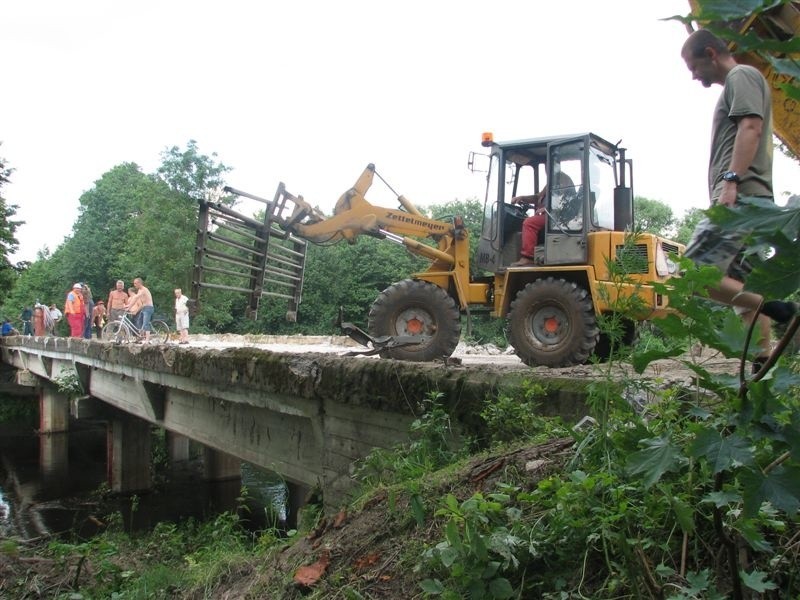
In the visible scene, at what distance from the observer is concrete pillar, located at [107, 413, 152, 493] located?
16078mm

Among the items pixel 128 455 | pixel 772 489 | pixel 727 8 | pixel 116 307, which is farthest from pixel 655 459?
pixel 116 307

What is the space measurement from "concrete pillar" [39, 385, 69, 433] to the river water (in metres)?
0.69

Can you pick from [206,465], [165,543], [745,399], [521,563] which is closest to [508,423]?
[521,563]

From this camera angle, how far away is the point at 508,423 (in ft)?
11.1

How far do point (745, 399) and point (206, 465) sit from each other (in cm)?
1741

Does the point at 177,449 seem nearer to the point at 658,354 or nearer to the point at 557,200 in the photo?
the point at 557,200

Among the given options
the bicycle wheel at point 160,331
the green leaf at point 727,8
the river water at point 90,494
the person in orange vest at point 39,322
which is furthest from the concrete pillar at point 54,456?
the green leaf at point 727,8

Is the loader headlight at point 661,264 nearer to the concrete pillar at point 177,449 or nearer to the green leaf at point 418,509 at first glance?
the green leaf at point 418,509

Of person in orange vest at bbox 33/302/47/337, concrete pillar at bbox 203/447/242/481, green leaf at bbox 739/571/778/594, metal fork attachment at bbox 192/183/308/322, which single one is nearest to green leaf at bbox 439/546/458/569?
green leaf at bbox 739/571/778/594

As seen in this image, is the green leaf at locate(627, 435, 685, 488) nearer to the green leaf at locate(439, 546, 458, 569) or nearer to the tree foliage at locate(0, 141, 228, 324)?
the green leaf at locate(439, 546, 458, 569)

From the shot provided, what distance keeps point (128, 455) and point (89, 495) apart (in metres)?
1.33

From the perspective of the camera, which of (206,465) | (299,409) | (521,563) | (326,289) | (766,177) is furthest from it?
(326,289)

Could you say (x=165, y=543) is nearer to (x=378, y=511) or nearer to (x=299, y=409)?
(x=299, y=409)

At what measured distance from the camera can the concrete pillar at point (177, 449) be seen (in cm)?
1981
